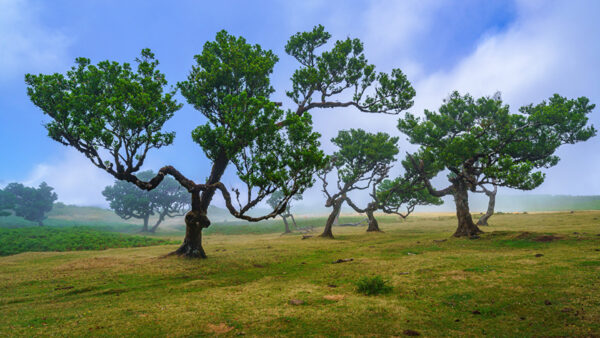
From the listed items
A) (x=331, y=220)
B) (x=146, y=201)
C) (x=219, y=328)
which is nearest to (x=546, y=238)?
(x=219, y=328)

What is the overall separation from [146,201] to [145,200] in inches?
15.0

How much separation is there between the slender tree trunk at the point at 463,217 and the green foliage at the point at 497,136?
0.80 metres

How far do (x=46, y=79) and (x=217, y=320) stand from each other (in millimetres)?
20541

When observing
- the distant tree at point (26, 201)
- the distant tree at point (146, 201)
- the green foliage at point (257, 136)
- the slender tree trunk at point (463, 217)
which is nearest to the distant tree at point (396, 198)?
the slender tree trunk at point (463, 217)

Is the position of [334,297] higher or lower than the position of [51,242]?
lower

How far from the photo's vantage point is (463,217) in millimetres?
26266

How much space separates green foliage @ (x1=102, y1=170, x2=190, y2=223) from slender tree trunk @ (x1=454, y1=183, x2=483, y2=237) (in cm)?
6907

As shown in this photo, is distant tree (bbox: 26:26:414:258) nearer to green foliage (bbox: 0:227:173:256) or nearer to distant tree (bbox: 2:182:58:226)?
green foliage (bbox: 0:227:173:256)

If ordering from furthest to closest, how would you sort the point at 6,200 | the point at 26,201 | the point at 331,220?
the point at 26,201
the point at 6,200
the point at 331,220

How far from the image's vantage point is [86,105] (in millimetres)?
18938

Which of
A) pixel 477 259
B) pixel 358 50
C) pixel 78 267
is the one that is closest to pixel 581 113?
pixel 358 50

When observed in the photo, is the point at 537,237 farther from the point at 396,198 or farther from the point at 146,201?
the point at 146,201

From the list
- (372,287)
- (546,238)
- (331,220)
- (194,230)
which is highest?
(194,230)

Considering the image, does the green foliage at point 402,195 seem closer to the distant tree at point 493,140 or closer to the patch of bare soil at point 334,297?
the distant tree at point 493,140
